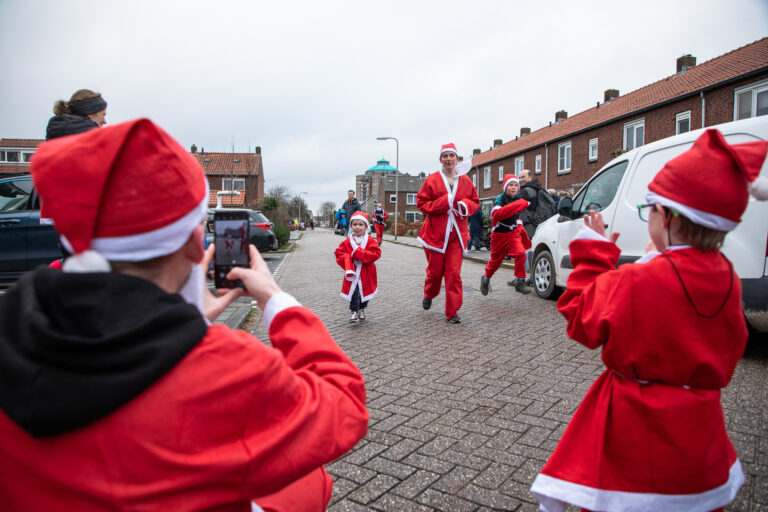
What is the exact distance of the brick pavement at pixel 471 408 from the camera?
2502 mm

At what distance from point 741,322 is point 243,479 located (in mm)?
1640

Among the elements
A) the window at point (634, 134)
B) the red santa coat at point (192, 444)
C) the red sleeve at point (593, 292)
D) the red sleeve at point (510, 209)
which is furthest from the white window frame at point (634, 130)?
the red santa coat at point (192, 444)

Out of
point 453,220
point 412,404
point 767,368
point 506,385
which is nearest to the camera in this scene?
point 412,404

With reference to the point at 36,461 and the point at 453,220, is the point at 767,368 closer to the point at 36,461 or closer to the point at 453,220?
the point at 453,220

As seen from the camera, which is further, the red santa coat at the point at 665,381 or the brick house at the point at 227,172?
the brick house at the point at 227,172

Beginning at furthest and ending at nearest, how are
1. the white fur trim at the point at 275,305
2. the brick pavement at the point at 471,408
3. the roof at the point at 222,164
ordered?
1. the roof at the point at 222,164
2. the brick pavement at the point at 471,408
3. the white fur trim at the point at 275,305

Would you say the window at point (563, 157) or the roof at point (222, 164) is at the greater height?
the roof at point (222, 164)

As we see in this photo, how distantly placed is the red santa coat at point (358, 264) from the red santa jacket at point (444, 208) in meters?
0.68

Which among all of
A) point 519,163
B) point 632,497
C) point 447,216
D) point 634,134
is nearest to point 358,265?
point 447,216

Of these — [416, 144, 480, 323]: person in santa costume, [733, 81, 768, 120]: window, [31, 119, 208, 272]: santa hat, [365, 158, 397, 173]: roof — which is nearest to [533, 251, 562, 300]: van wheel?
[416, 144, 480, 323]: person in santa costume

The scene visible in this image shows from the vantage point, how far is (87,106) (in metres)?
3.65

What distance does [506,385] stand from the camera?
12.9 feet

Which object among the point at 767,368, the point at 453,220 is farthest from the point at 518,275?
the point at 767,368

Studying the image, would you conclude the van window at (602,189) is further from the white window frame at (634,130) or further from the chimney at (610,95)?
the chimney at (610,95)
